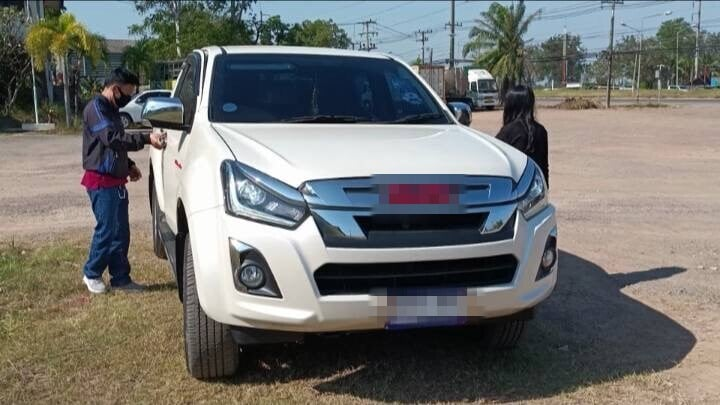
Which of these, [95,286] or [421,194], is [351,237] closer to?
[421,194]

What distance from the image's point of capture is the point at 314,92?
4.73 meters

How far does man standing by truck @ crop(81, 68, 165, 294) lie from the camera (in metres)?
5.30

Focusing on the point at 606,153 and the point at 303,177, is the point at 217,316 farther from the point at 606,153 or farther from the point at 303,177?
the point at 606,153

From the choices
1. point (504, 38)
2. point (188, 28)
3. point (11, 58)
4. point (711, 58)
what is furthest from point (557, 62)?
point (11, 58)

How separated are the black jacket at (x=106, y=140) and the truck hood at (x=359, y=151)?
1.36m

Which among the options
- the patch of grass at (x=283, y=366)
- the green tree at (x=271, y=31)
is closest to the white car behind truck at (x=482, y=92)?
the green tree at (x=271, y=31)

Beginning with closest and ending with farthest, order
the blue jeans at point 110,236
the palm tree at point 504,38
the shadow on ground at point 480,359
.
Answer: the shadow on ground at point 480,359
the blue jeans at point 110,236
the palm tree at point 504,38

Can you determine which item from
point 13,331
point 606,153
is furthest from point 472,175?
point 606,153

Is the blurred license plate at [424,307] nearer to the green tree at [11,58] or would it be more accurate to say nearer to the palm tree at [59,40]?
the palm tree at [59,40]

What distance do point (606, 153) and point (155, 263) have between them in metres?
12.9

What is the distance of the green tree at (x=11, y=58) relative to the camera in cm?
2634

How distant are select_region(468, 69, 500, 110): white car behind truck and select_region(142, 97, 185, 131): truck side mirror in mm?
44181

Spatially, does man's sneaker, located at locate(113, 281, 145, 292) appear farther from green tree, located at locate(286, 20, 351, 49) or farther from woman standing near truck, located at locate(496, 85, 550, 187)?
green tree, located at locate(286, 20, 351, 49)

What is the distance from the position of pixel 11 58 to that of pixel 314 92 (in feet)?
84.3
